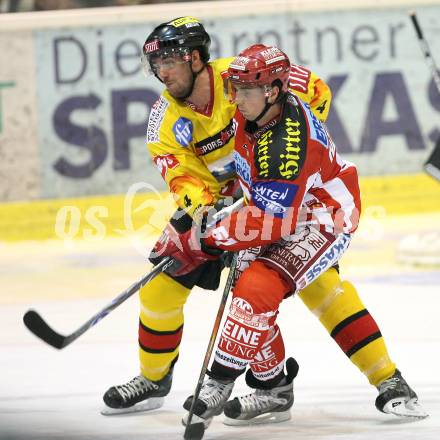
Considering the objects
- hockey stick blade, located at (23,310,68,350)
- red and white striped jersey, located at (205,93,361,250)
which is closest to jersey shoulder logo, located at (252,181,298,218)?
red and white striped jersey, located at (205,93,361,250)

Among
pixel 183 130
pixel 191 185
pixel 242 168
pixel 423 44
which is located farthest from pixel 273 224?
pixel 423 44

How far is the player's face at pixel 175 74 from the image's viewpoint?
4.05 meters

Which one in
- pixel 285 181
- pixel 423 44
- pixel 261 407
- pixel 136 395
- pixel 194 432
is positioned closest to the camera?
pixel 285 181

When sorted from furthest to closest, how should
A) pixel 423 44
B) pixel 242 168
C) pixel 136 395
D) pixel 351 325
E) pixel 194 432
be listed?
1. pixel 423 44
2. pixel 136 395
3. pixel 351 325
4. pixel 242 168
5. pixel 194 432

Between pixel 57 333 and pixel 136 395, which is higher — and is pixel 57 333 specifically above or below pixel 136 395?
above

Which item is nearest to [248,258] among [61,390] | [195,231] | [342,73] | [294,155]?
[195,231]

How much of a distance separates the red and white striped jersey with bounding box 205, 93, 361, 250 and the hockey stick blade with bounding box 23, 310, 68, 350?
55cm

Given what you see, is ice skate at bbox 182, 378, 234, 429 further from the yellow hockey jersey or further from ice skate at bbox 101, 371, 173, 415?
the yellow hockey jersey

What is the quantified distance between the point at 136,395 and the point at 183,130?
0.87 m

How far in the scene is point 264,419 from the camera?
4070 millimetres

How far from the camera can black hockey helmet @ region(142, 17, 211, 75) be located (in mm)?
4020

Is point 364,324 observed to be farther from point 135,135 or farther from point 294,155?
point 135,135

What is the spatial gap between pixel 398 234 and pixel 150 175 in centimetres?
147

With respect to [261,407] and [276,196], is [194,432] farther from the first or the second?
[276,196]
